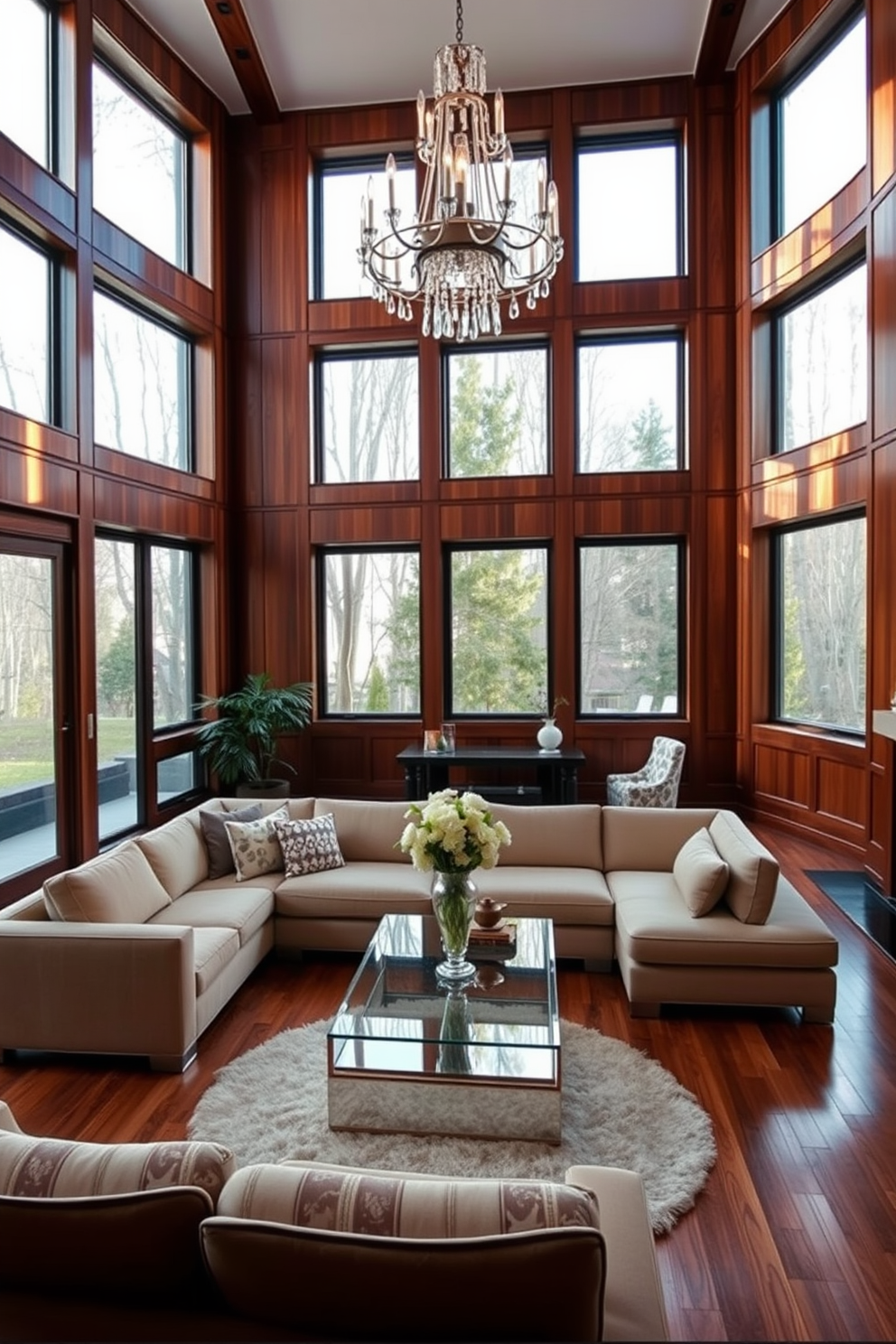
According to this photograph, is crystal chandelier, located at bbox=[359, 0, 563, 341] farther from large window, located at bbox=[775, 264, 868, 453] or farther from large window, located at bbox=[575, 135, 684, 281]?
large window, located at bbox=[575, 135, 684, 281]

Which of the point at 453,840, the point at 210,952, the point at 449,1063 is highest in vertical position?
the point at 453,840

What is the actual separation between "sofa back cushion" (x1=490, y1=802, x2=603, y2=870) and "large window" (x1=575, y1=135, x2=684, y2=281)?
4.92m

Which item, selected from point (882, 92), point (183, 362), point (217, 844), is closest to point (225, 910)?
point (217, 844)

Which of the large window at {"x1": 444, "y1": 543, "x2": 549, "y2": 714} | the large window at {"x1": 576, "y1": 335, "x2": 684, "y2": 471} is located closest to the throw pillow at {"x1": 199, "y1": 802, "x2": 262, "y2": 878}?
the large window at {"x1": 444, "y1": 543, "x2": 549, "y2": 714}

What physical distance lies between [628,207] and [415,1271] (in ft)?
25.3

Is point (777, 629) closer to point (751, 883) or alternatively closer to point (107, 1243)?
point (751, 883)

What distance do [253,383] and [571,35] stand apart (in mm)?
3707

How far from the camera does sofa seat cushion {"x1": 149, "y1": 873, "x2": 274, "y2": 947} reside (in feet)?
11.4

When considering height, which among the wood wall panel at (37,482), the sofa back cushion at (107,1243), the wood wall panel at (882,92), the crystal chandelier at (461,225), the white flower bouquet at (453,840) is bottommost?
the sofa back cushion at (107,1243)

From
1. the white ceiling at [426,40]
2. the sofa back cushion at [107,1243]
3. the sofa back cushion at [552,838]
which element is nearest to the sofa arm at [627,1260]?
the sofa back cushion at [107,1243]

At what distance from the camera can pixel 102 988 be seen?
2934 mm

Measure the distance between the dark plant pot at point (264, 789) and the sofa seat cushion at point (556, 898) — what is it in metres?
2.99

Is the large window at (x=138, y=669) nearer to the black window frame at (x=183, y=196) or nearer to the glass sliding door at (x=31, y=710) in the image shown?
the glass sliding door at (x=31, y=710)

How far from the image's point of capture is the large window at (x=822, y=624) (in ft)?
18.6
